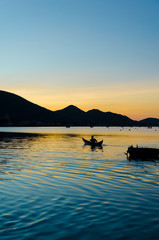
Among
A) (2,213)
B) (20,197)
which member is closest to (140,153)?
(20,197)

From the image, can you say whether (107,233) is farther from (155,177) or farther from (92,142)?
(92,142)

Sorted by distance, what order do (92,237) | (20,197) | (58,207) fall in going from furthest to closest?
1. (20,197)
2. (58,207)
3. (92,237)

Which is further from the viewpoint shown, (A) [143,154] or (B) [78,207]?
(A) [143,154]

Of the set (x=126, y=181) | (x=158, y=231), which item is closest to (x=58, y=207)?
(x=158, y=231)

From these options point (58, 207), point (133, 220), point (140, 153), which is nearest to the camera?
point (133, 220)

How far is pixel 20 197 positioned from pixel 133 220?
8.44 meters

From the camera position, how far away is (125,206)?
17141 mm

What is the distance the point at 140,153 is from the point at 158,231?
3589cm

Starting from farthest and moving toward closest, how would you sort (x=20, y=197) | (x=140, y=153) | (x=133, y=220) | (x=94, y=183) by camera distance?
(x=140, y=153) < (x=94, y=183) < (x=20, y=197) < (x=133, y=220)

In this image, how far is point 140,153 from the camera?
158ft

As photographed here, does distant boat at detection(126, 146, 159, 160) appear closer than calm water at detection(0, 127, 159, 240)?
No

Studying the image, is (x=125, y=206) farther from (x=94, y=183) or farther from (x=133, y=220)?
(x=94, y=183)

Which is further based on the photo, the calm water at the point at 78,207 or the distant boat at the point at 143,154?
the distant boat at the point at 143,154

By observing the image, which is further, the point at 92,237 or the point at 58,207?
the point at 58,207
